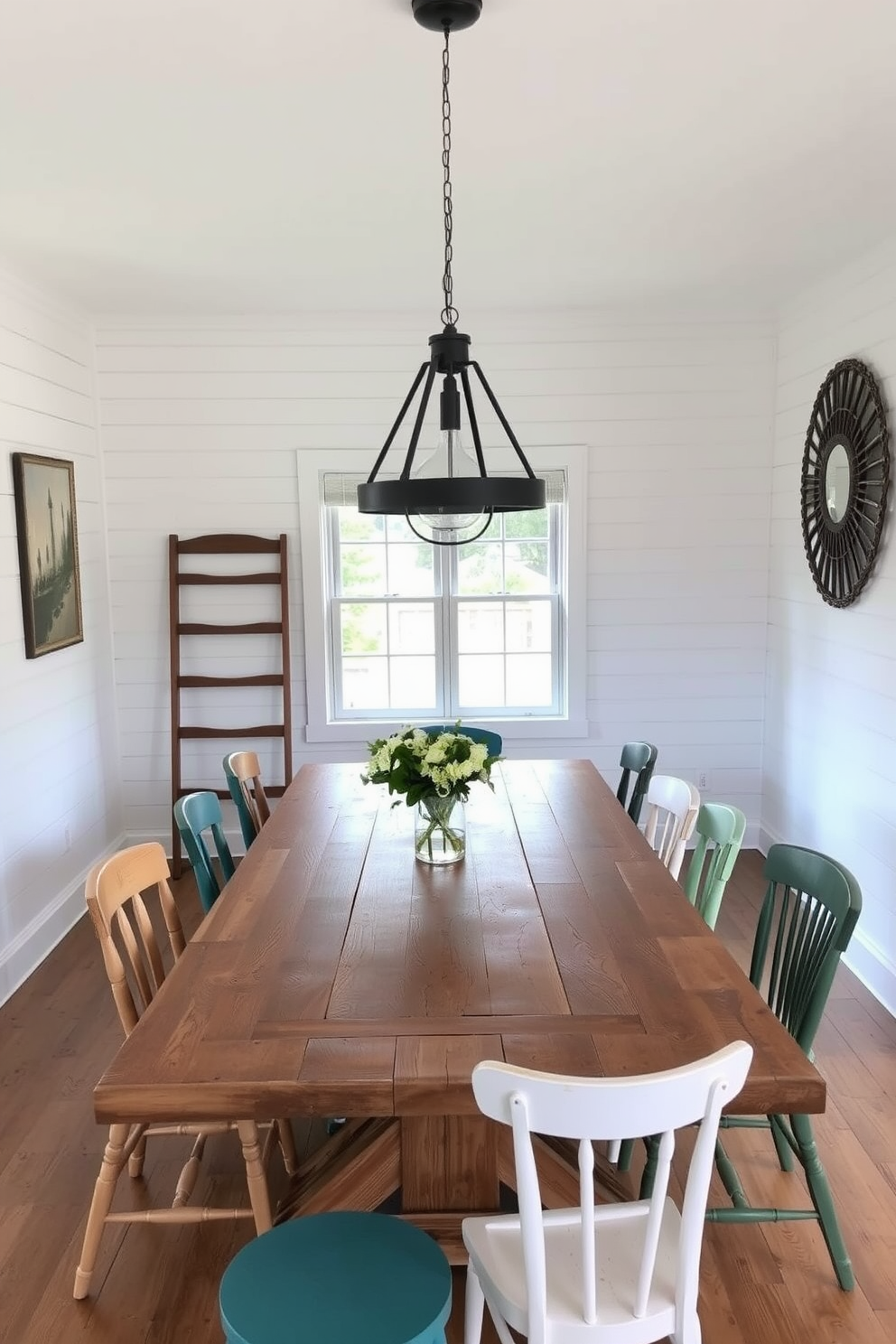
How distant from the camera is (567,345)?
4988mm

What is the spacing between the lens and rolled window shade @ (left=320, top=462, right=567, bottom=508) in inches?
199

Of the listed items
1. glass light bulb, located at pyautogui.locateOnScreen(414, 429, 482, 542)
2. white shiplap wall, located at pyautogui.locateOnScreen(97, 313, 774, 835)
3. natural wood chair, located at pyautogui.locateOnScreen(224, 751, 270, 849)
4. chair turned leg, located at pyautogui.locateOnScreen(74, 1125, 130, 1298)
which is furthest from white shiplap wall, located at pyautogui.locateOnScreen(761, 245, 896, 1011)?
chair turned leg, located at pyautogui.locateOnScreen(74, 1125, 130, 1298)

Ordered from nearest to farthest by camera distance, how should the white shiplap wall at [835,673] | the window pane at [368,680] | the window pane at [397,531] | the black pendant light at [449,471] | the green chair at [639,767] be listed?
the black pendant light at [449,471] → the green chair at [639,767] → the white shiplap wall at [835,673] → the window pane at [397,531] → the window pane at [368,680]

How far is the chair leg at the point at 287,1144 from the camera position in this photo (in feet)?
8.49

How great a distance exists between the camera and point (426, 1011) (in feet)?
6.50

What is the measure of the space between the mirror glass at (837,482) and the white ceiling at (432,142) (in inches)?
31.1

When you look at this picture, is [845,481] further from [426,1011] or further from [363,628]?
[426,1011]

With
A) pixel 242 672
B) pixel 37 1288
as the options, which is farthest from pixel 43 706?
pixel 37 1288

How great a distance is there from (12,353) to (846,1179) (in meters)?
4.09

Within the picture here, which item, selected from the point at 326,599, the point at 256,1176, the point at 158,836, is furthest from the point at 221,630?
the point at 256,1176

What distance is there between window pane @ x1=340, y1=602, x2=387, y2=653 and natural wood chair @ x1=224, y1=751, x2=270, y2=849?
1553mm

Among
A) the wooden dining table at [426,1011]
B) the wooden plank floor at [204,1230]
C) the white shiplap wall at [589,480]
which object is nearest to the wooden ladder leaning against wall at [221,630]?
the white shiplap wall at [589,480]

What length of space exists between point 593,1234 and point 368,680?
12.6 ft

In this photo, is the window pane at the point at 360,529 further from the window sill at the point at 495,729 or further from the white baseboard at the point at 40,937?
the white baseboard at the point at 40,937
